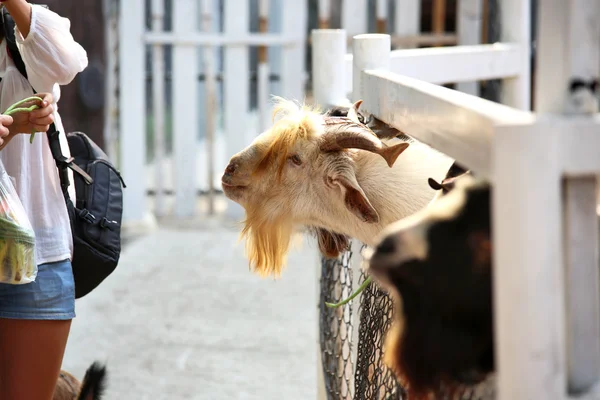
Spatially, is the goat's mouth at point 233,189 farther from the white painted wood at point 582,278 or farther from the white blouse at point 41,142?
the white painted wood at point 582,278

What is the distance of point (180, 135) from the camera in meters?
7.64

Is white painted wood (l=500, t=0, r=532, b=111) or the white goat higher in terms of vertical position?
white painted wood (l=500, t=0, r=532, b=111)

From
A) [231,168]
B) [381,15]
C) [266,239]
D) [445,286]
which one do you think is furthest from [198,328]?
[445,286]

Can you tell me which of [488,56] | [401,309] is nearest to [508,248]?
[401,309]

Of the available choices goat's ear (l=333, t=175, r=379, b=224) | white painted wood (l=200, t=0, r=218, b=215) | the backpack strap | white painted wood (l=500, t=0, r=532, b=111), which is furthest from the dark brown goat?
white painted wood (l=200, t=0, r=218, b=215)

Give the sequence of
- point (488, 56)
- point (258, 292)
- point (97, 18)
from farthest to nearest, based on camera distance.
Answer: point (97, 18) < point (258, 292) < point (488, 56)

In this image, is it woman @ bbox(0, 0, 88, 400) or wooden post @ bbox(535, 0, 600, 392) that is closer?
wooden post @ bbox(535, 0, 600, 392)

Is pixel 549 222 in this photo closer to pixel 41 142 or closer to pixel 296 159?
pixel 296 159

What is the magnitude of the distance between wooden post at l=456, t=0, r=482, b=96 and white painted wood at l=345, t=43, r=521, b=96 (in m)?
3.35

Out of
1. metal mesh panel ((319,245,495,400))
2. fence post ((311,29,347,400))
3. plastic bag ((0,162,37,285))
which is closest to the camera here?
metal mesh panel ((319,245,495,400))

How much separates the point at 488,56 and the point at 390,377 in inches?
88.0

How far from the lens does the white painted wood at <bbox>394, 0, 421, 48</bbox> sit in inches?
300

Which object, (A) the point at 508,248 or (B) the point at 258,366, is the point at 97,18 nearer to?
(B) the point at 258,366

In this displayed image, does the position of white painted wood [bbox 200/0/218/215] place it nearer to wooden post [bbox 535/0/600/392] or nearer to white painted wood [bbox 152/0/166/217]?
white painted wood [bbox 152/0/166/217]
